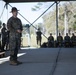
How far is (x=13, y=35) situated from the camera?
9062mm

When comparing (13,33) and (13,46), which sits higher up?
(13,33)

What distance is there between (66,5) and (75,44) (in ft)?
79.0

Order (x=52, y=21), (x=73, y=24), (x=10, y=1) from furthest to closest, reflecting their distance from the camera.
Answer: (x=52, y=21) → (x=73, y=24) → (x=10, y=1)

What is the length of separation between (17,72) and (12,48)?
1.63 meters

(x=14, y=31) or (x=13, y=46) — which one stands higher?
(x=14, y=31)

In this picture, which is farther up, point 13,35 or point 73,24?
point 73,24

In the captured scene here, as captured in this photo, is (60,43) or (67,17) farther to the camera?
(67,17)

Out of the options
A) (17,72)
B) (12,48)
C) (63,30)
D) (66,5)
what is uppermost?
(66,5)

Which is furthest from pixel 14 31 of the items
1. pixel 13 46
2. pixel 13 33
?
pixel 13 46

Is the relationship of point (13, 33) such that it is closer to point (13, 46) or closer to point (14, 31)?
point (14, 31)

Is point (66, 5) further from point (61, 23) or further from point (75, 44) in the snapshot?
point (75, 44)

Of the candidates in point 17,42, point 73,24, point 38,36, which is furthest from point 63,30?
point 17,42

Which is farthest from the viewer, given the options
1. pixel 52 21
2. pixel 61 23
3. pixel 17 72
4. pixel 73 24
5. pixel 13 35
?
pixel 52 21

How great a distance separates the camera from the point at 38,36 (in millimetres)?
22656
